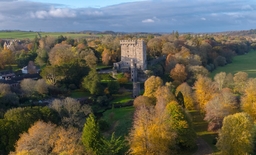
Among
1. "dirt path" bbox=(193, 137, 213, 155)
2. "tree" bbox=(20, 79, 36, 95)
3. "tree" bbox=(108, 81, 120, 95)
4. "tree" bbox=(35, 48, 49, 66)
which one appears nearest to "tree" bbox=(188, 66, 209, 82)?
"tree" bbox=(108, 81, 120, 95)

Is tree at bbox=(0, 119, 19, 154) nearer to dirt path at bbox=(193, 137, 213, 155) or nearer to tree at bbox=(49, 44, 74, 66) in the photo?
dirt path at bbox=(193, 137, 213, 155)

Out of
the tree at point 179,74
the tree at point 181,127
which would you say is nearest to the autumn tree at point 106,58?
the tree at point 179,74

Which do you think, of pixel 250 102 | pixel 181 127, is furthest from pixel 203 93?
pixel 181 127

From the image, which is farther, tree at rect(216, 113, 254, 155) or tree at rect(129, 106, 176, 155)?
tree at rect(216, 113, 254, 155)

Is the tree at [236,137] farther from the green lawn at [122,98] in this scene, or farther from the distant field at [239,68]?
the distant field at [239,68]

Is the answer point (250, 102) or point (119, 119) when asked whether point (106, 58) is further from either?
point (250, 102)

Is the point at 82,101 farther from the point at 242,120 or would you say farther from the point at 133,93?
the point at 242,120
